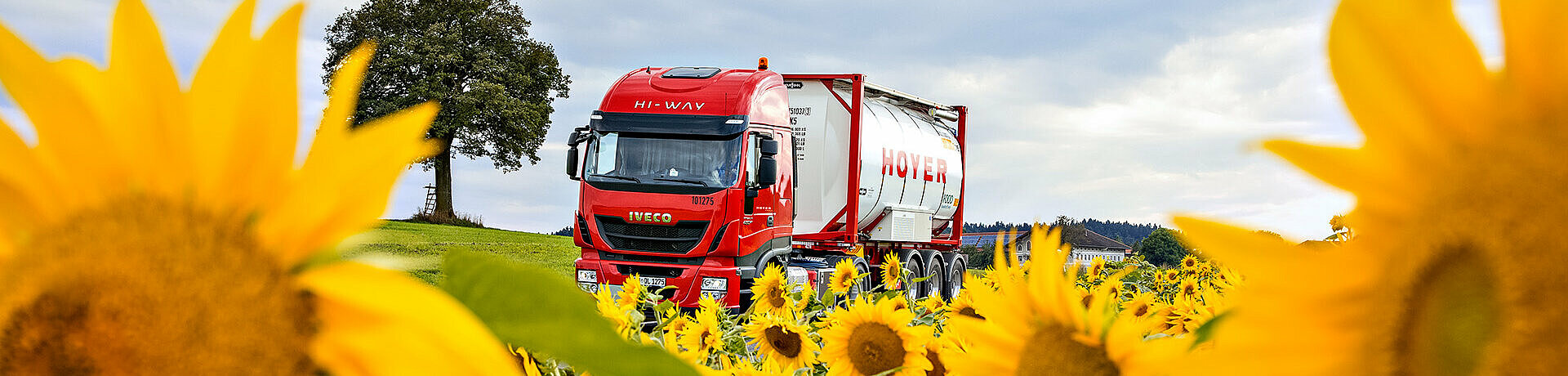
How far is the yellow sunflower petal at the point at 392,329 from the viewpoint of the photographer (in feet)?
1.08

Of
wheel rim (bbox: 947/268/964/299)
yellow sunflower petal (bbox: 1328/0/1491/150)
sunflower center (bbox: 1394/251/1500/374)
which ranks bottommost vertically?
wheel rim (bbox: 947/268/964/299)

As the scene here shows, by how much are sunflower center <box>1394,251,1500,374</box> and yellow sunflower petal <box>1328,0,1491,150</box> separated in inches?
2.2

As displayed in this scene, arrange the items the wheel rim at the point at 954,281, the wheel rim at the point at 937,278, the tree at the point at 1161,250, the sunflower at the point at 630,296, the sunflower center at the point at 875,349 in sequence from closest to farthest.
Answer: the sunflower center at the point at 875,349 < the sunflower at the point at 630,296 < the tree at the point at 1161,250 < the wheel rim at the point at 937,278 < the wheel rim at the point at 954,281

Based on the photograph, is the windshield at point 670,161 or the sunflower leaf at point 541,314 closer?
the sunflower leaf at point 541,314

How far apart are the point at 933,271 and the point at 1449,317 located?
15.9 meters

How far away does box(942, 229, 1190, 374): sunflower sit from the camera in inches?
29.8

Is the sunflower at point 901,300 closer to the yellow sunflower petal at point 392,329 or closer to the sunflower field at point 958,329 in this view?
the sunflower field at point 958,329

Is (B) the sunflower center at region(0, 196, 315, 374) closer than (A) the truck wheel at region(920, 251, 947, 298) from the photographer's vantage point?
Yes

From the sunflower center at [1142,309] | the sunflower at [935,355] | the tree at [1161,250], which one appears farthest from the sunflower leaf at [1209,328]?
the tree at [1161,250]

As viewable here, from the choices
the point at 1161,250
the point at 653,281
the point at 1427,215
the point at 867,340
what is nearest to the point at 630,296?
the point at 867,340

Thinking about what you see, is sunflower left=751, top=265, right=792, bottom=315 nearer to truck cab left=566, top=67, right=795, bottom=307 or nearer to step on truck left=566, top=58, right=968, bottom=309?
step on truck left=566, top=58, right=968, bottom=309

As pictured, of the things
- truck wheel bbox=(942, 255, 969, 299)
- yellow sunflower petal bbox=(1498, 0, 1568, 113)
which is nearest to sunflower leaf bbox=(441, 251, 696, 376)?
yellow sunflower petal bbox=(1498, 0, 1568, 113)

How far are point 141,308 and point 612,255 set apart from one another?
34.9 feet

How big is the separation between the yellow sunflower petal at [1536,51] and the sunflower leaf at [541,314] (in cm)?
38
